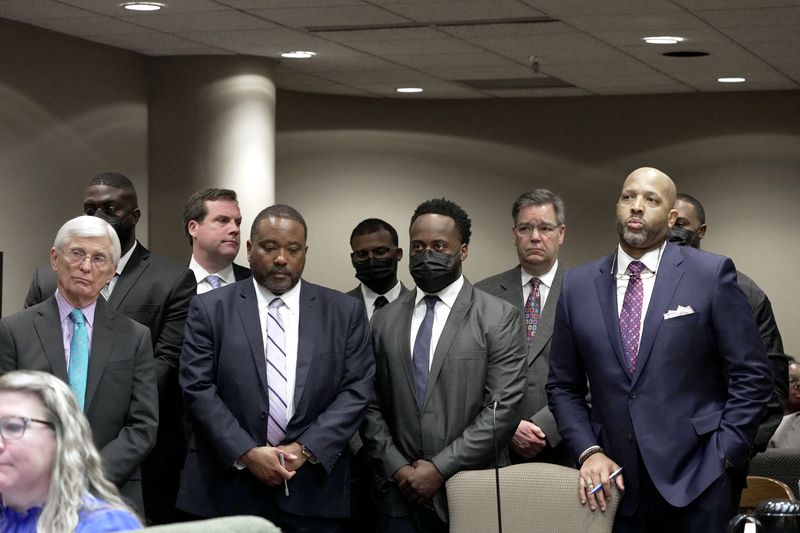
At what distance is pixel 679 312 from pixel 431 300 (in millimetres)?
1071

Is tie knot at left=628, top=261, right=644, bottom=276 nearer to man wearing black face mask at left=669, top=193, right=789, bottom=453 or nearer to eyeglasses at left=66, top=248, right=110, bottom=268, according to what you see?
man wearing black face mask at left=669, top=193, right=789, bottom=453

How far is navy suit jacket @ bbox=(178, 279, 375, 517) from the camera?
4492 millimetres

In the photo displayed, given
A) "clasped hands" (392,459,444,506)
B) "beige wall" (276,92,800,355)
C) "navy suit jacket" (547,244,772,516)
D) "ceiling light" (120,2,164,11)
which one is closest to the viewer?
"navy suit jacket" (547,244,772,516)

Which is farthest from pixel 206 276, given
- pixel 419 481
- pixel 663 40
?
pixel 663 40

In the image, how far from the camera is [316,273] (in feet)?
37.6

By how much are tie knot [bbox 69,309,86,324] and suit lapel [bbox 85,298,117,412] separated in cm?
4

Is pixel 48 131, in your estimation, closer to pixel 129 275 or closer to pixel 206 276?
pixel 206 276

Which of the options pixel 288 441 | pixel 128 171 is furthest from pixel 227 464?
pixel 128 171

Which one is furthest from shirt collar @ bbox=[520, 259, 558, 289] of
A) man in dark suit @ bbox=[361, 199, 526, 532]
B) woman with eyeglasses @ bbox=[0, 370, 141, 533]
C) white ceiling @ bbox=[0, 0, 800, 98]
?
woman with eyeglasses @ bbox=[0, 370, 141, 533]

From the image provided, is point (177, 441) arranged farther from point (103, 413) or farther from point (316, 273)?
point (316, 273)

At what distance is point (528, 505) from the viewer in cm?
393

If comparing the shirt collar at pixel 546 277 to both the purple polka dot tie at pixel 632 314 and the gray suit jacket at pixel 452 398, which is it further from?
the purple polka dot tie at pixel 632 314

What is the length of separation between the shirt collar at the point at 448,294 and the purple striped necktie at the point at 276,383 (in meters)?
0.55

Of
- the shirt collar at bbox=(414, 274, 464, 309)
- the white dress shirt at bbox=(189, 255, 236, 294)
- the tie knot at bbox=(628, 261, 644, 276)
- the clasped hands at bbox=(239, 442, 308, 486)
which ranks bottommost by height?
the clasped hands at bbox=(239, 442, 308, 486)
